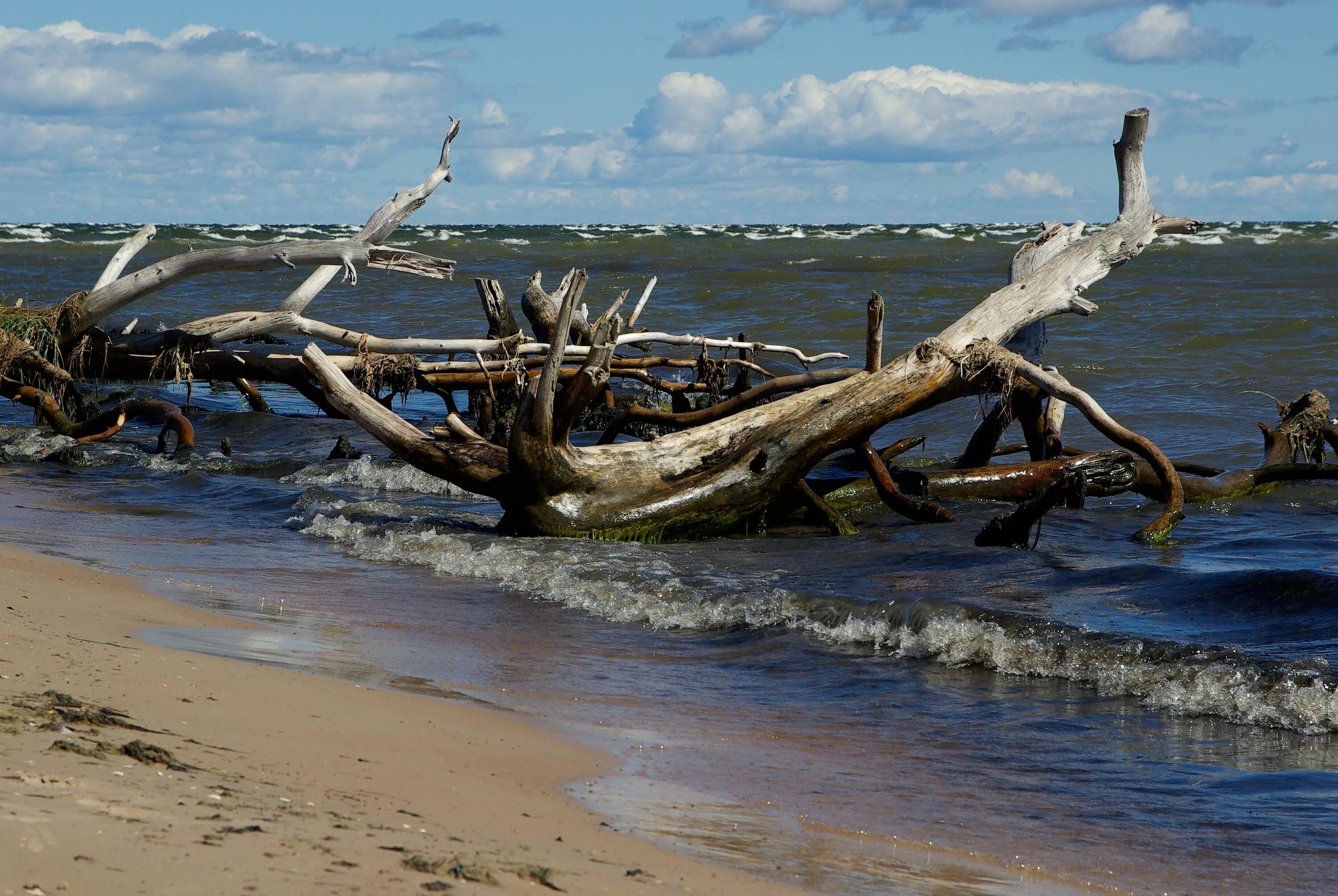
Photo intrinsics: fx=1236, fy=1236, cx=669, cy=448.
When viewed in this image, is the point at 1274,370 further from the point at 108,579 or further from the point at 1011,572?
the point at 108,579

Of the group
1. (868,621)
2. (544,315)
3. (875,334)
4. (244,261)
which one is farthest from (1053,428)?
(244,261)

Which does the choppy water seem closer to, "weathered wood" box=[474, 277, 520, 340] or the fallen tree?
the fallen tree

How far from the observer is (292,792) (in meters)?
2.47

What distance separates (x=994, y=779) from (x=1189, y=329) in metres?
15.5

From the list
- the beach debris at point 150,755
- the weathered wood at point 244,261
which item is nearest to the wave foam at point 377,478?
the weathered wood at point 244,261

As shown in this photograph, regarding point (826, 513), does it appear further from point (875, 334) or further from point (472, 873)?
point (472, 873)

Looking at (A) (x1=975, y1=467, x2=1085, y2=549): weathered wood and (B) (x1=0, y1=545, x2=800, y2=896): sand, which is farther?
(A) (x1=975, y1=467, x2=1085, y2=549): weathered wood

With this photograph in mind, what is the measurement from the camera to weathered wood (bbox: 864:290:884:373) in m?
7.12

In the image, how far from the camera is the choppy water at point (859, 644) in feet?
10.0

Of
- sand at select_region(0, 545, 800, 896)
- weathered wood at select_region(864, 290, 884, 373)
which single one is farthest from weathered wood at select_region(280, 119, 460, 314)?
sand at select_region(0, 545, 800, 896)

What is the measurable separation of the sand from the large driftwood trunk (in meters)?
2.96

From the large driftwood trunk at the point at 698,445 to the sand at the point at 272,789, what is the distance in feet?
9.72

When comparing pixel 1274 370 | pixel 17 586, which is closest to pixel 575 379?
pixel 17 586

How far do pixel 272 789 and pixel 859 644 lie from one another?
3.17 meters
